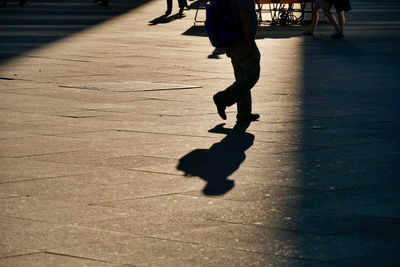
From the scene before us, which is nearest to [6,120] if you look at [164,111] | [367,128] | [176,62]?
[164,111]

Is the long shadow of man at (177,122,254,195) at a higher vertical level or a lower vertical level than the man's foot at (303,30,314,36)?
higher

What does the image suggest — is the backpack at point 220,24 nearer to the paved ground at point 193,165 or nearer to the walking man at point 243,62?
the walking man at point 243,62

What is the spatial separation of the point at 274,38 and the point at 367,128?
1120 centimetres

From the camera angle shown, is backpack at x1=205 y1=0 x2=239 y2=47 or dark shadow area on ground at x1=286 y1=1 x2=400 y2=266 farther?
backpack at x1=205 y1=0 x2=239 y2=47

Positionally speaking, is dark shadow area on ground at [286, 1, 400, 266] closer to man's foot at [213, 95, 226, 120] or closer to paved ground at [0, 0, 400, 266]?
paved ground at [0, 0, 400, 266]

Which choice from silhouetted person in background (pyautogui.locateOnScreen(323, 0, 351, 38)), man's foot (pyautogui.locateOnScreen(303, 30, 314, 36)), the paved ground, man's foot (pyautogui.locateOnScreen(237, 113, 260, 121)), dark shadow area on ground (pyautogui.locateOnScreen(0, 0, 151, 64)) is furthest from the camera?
man's foot (pyautogui.locateOnScreen(303, 30, 314, 36))

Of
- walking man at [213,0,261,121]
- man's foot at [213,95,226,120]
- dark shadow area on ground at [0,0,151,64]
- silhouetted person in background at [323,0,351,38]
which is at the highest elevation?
walking man at [213,0,261,121]

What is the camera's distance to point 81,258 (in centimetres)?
460

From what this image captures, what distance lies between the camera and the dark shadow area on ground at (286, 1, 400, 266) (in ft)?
16.0

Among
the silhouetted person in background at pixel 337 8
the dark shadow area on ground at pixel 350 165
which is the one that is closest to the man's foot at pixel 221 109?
the dark shadow area on ground at pixel 350 165

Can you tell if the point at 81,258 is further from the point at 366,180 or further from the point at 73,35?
the point at 73,35

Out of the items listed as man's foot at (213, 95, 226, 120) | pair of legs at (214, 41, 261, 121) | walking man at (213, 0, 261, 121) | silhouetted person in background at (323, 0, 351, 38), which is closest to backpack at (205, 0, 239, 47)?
walking man at (213, 0, 261, 121)

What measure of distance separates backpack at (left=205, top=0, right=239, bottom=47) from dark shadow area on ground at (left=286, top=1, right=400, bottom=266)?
1.09 metres

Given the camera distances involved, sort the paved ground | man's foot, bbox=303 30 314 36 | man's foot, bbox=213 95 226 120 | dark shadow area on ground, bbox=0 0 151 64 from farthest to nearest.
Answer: man's foot, bbox=303 30 314 36 → dark shadow area on ground, bbox=0 0 151 64 → man's foot, bbox=213 95 226 120 → the paved ground
